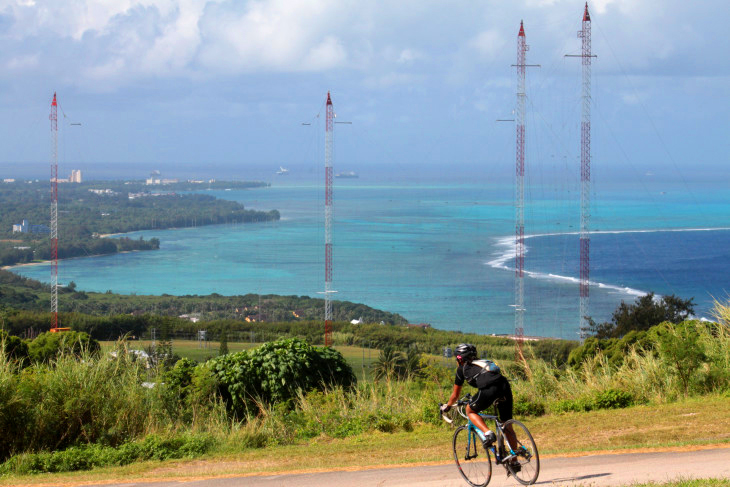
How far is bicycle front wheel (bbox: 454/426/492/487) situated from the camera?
711cm

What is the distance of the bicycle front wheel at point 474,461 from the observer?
23.3 feet

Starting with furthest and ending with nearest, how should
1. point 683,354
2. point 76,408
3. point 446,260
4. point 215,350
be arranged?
point 446,260, point 215,350, point 683,354, point 76,408

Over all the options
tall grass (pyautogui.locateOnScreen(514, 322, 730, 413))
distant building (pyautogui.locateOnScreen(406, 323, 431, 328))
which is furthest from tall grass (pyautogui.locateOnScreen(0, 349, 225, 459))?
distant building (pyautogui.locateOnScreen(406, 323, 431, 328))

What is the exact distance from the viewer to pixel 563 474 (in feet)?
24.1

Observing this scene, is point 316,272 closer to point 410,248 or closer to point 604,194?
point 410,248

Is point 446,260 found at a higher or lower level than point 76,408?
lower

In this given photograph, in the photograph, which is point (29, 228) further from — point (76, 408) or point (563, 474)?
point (563, 474)

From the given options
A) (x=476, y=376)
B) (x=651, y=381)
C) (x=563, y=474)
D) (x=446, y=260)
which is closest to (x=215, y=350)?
(x=651, y=381)

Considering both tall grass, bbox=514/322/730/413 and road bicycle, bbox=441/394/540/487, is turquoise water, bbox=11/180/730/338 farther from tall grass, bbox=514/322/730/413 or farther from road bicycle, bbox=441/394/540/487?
road bicycle, bbox=441/394/540/487

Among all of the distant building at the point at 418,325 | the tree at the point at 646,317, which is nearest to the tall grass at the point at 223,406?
the tree at the point at 646,317

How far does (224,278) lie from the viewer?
67.9 meters

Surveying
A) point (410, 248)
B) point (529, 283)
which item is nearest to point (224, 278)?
point (410, 248)

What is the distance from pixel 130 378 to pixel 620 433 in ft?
23.2

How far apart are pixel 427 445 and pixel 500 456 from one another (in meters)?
2.78
